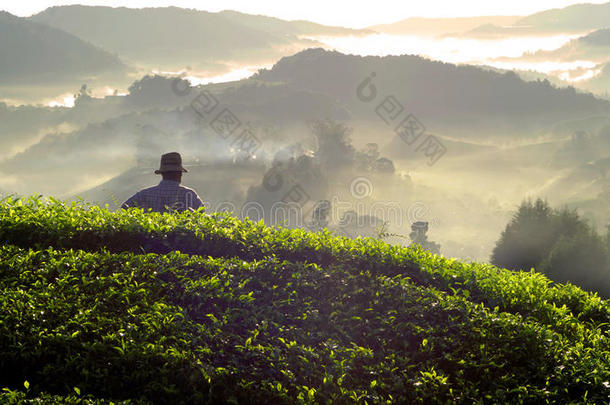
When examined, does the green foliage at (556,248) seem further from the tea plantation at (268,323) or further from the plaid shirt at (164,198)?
the tea plantation at (268,323)

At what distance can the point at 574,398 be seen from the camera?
219 inches

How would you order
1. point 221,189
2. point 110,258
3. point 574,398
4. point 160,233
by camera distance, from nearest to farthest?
point 574,398
point 110,258
point 160,233
point 221,189

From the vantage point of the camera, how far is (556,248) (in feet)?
131

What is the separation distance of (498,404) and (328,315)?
7.56ft

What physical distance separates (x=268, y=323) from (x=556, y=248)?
3901 centimetres

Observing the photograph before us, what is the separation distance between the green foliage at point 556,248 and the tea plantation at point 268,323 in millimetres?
32757

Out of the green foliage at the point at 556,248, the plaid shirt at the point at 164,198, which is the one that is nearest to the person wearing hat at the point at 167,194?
the plaid shirt at the point at 164,198

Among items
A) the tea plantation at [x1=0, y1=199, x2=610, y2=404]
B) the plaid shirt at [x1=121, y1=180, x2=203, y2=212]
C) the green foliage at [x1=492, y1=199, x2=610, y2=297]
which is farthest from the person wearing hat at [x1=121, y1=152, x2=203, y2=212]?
the green foliage at [x1=492, y1=199, x2=610, y2=297]

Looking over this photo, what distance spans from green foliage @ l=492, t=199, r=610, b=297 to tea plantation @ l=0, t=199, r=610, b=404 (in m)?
32.8

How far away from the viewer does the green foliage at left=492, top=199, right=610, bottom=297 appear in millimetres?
38094

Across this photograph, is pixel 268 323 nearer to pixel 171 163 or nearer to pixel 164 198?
pixel 164 198

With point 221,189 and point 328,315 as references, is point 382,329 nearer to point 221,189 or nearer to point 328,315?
point 328,315

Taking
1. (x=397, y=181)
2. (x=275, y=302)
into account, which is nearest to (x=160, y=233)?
(x=275, y=302)

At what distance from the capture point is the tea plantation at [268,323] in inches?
218
